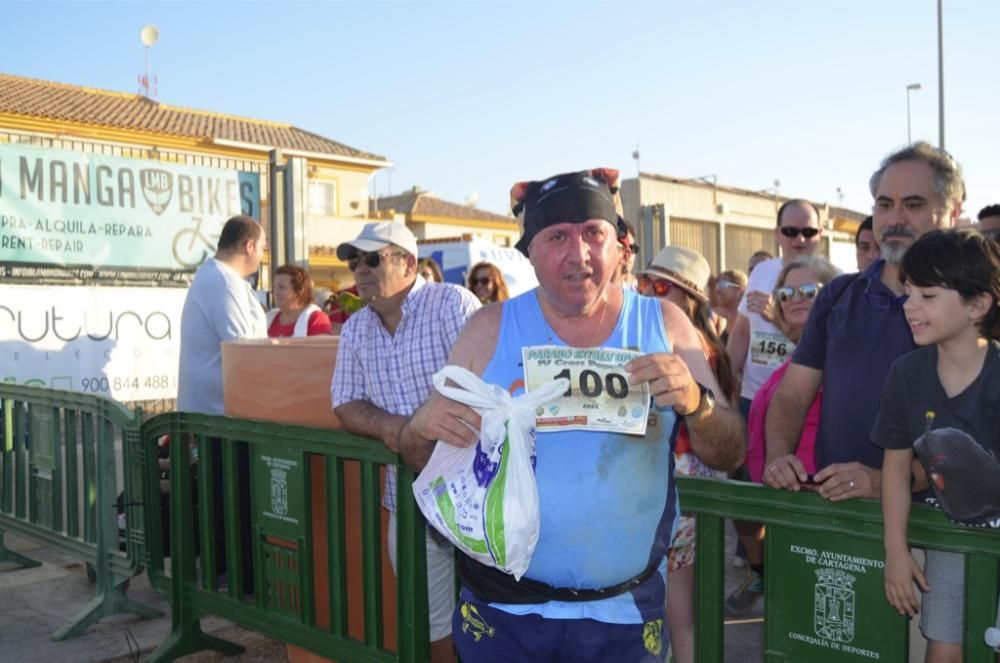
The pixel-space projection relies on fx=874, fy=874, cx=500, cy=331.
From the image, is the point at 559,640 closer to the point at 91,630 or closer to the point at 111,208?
the point at 91,630

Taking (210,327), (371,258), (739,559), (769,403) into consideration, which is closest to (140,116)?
(210,327)

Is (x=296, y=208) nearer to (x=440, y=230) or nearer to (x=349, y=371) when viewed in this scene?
(x=349, y=371)

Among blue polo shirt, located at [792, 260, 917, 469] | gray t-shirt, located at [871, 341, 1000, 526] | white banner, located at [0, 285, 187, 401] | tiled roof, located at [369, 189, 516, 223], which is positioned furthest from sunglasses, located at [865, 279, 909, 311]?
tiled roof, located at [369, 189, 516, 223]

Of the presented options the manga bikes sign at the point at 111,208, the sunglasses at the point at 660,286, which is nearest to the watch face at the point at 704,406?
the sunglasses at the point at 660,286

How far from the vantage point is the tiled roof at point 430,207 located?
4994 cm

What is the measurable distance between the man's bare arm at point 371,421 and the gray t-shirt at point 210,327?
5.39 ft

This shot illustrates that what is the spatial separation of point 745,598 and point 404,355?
280 centimetres

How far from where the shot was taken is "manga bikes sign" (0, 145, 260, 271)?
28.9 feet

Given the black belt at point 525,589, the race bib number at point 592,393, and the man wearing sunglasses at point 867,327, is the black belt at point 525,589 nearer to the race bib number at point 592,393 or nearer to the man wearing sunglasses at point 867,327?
the race bib number at point 592,393

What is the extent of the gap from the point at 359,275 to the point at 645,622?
212 centimetres

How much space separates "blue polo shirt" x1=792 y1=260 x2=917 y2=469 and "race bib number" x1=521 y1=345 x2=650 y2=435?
1.01 metres

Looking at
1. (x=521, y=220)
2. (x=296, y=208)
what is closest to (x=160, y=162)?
(x=296, y=208)

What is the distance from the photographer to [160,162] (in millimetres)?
9664

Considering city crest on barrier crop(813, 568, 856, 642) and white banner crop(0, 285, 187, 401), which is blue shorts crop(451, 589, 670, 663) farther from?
white banner crop(0, 285, 187, 401)
